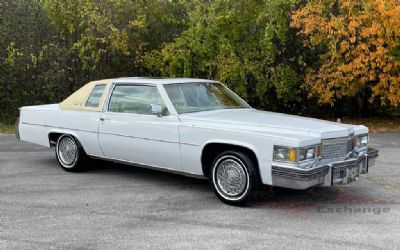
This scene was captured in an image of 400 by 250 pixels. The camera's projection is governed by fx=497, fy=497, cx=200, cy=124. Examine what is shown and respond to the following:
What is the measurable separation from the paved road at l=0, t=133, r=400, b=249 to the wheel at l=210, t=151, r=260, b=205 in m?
0.14

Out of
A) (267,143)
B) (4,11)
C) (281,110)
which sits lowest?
(281,110)

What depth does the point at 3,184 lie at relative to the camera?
6.62 meters

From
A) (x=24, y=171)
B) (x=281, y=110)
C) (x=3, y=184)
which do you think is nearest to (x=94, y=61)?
(x=281, y=110)

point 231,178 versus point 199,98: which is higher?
point 199,98

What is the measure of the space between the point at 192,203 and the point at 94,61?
9145 mm

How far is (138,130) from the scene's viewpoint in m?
6.39

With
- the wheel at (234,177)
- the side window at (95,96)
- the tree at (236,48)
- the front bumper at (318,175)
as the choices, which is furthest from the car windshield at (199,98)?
the tree at (236,48)

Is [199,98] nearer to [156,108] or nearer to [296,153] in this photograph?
[156,108]

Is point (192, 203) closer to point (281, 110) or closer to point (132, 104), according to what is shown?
point (132, 104)

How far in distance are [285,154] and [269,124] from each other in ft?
1.64

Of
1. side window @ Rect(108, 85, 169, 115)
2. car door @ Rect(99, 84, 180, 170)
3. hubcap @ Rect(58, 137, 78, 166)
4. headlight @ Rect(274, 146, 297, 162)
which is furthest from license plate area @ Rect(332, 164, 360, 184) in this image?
hubcap @ Rect(58, 137, 78, 166)

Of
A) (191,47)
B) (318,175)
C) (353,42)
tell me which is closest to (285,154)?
(318,175)

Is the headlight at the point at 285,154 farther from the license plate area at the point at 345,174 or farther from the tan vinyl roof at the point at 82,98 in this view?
the tan vinyl roof at the point at 82,98

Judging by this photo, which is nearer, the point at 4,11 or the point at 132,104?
the point at 132,104
